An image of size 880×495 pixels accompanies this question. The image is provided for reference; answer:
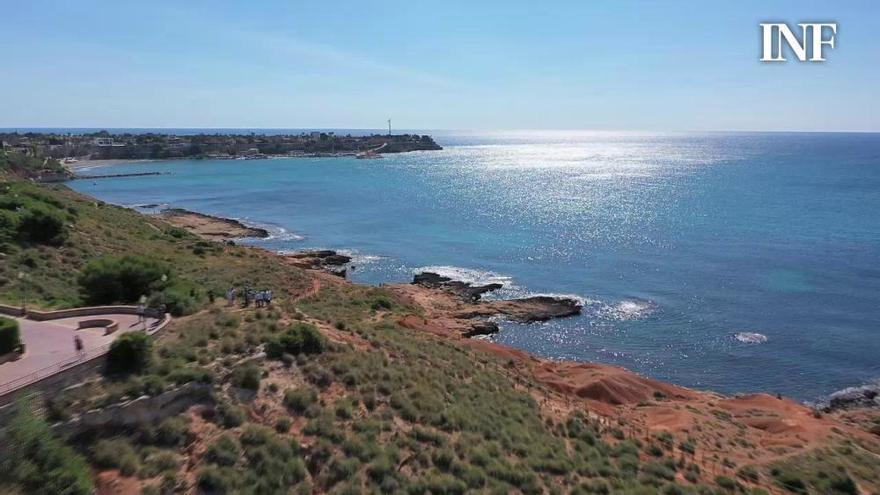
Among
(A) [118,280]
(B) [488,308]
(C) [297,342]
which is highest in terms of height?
(A) [118,280]

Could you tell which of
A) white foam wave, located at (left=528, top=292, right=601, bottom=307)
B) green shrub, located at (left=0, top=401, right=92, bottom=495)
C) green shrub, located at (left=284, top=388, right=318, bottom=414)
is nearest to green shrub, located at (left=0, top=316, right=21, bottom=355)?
green shrub, located at (left=0, top=401, right=92, bottom=495)

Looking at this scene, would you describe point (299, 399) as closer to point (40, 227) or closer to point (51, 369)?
point (51, 369)

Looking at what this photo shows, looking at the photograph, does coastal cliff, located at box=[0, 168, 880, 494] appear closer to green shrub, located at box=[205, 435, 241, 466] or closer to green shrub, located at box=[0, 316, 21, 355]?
green shrub, located at box=[205, 435, 241, 466]

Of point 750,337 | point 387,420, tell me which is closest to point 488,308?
point 750,337

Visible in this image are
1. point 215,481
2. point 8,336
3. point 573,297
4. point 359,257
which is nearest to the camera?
point 215,481

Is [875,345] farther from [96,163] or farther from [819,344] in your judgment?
[96,163]

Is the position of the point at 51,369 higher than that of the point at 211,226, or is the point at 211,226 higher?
the point at 51,369

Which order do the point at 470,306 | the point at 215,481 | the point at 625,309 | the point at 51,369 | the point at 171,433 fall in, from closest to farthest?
the point at 215,481 < the point at 171,433 < the point at 51,369 < the point at 625,309 < the point at 470,306
